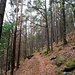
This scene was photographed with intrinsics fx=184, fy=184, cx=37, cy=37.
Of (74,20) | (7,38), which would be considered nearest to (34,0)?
(7,38)

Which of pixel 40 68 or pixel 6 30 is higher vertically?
pixel 6 30

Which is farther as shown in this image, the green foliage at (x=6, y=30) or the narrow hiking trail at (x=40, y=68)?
the green foliage at (x=6, y=30)

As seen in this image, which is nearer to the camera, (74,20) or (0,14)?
(0,14)

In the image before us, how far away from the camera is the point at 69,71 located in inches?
495

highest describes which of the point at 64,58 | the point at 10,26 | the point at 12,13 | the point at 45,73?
the point at 12,13

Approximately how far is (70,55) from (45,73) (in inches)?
102

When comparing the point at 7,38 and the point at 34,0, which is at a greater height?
the point at 34,0

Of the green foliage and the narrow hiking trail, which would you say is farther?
the green foliage

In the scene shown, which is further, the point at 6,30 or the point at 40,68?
the point at 6,30

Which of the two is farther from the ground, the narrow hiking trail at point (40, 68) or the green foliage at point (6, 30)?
the green foliage at point (6, 30)

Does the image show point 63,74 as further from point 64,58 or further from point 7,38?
point 7,38

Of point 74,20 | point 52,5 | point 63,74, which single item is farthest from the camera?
point 74,20

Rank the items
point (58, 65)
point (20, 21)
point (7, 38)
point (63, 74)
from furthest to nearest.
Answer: point (7, 38) → point (20, 21) → point (58, 65) → point (63, 74)

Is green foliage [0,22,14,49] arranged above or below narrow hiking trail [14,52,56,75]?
above
